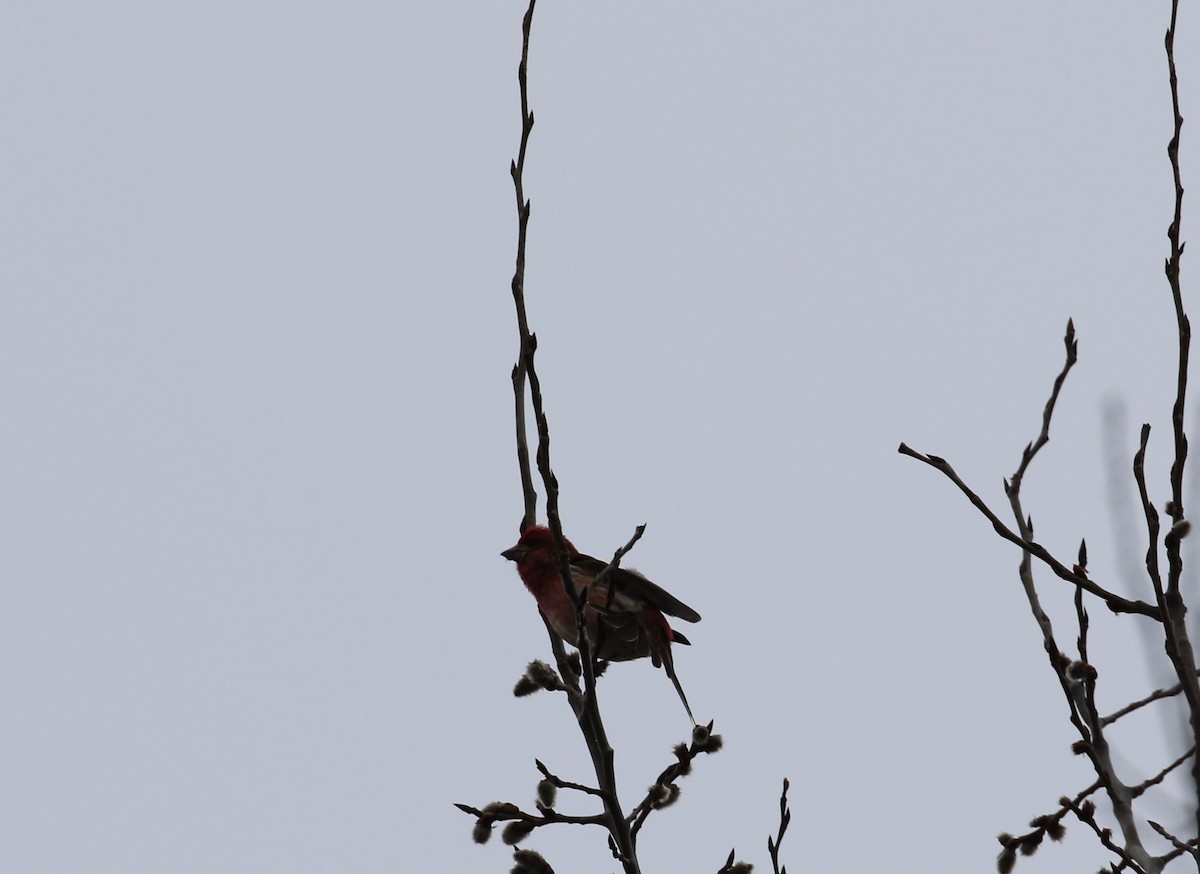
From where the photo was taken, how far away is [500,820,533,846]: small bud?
15.0 ft

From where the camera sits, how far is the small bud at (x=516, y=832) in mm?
4586

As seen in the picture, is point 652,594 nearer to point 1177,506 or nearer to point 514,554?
point 514,554

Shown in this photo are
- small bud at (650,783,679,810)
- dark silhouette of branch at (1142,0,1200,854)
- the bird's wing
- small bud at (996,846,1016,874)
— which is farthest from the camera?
the bird's wing

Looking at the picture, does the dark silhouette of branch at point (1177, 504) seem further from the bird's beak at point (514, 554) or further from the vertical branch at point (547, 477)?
the bird's beak at point (514, 554)

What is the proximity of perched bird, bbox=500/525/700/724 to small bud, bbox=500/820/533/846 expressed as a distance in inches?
73.0

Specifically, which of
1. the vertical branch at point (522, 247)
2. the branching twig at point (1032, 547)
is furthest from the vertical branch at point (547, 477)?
the branching twig at point (1032, 547)

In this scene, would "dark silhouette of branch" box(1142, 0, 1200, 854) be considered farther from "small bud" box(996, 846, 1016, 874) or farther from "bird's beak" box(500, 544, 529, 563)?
"bird's beak" box(500, 544, 529, 563)

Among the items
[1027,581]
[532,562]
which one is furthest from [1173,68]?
[532,562]

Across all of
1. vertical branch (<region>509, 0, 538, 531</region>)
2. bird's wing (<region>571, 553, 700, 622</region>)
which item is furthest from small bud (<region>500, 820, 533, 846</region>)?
bird's wing (<region>571, 553, 700, 622</region>)

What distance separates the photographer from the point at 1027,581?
12.2 ft

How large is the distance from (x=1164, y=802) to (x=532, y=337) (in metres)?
2.06

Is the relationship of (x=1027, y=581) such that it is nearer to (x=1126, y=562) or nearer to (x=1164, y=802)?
(x=1126, y=562)

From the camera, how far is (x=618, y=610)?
662 centimetres

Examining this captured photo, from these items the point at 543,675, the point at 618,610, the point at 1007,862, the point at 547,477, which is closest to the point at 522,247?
the point at 547,477
